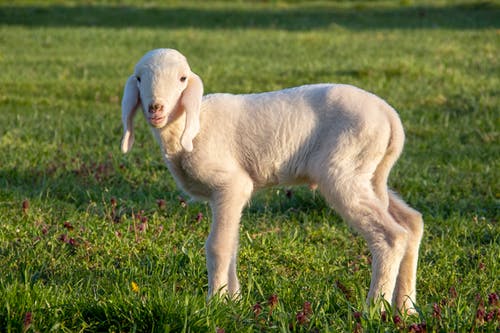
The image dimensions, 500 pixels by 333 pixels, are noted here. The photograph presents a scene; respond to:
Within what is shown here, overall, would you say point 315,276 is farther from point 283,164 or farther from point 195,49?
point 195,49

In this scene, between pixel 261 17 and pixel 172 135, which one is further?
pixel 261 17

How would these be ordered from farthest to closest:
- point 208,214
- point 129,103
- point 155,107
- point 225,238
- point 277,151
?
1. point 208,214
2. point 277,151
3. point 129,103
4. point 225,238
5. point 155,107

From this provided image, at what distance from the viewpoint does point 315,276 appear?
4.84m

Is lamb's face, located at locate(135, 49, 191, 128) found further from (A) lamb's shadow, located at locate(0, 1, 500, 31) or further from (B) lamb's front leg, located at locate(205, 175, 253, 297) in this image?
(A) lamb's shadow, located at locate(0, 1, 500, 31)

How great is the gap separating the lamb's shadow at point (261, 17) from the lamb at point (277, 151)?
670 inches

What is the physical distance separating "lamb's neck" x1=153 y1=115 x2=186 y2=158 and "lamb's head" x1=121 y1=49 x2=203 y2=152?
0.32ft

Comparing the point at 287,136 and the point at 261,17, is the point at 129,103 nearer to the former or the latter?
the point at 287,136

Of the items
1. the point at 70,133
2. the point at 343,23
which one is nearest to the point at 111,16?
the point at 343,23

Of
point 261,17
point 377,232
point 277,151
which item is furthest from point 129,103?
point 261,17

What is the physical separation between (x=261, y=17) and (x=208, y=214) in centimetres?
1858

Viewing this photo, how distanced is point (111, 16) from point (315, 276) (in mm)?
20640

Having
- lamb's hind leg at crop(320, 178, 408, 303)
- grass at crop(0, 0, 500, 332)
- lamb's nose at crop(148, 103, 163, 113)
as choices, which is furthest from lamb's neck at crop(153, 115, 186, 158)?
lamb's hind leg at crop(320, 178, 408, 303)

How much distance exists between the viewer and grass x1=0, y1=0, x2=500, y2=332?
372 cm

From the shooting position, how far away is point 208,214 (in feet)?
20.1
